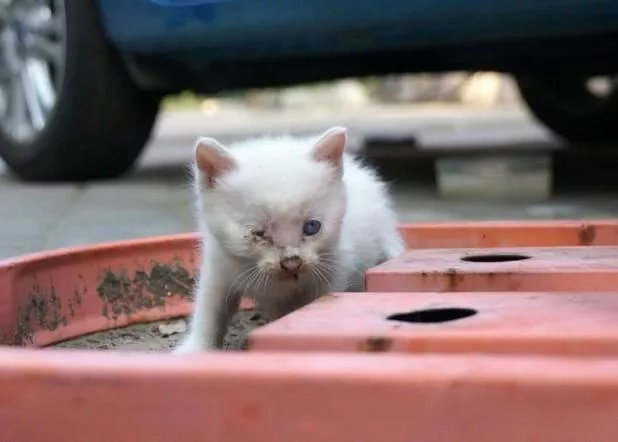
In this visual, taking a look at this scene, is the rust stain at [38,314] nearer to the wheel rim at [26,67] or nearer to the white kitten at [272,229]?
the white kitten at [272,229]

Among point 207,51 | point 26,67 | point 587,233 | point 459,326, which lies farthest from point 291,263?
point 26,67

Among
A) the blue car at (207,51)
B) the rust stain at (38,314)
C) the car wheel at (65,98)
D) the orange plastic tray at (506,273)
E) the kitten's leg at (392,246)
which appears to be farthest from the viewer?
the car wheel at (65,98)

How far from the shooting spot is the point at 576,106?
4.50m

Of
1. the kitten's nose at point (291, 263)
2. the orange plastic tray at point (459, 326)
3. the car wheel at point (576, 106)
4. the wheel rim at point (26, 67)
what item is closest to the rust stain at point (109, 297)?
the kitten's nose at point (291, 263)

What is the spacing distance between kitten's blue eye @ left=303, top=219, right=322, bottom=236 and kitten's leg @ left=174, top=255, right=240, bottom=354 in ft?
0.54

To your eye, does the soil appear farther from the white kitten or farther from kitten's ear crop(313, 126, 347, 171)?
kitten's ear crop(313, 126, 347, 171)

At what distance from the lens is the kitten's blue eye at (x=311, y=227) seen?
1.45 m

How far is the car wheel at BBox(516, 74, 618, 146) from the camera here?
175 inches

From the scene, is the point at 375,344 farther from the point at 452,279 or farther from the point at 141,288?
the point at 141,288

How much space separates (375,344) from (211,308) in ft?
2.03

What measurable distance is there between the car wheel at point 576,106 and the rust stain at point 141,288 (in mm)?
2716

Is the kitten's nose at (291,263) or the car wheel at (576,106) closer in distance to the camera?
the kitten's nose at (291,263)

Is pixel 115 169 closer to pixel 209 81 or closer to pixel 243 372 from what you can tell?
pixel 209 81

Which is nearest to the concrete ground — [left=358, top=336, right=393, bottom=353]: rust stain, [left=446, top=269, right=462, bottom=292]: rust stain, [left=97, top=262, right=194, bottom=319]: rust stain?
[left=97, top=262, right=194, bottom=319]: rust stain
